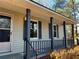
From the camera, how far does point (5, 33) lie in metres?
10.6

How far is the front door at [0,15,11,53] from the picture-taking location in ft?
33.7

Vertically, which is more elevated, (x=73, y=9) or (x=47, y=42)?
Result: (x=73, y=9)

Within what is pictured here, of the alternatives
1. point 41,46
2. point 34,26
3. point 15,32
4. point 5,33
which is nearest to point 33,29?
point 34,26

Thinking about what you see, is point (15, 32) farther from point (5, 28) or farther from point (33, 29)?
point (33, 29)

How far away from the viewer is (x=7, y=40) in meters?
10.7

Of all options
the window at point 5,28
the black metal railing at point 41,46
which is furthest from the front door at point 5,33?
the black metal railing at point 41,46

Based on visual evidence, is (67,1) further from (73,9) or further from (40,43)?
(40,43)

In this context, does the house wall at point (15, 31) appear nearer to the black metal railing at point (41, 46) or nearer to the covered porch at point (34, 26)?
the covered porch at point (34, 26)

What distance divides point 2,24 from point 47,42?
5.10m

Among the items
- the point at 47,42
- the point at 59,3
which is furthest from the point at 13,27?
the point at 59,3

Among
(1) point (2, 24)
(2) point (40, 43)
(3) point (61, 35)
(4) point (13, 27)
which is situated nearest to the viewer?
(1) point (2, 24)

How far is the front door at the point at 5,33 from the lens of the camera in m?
10.3

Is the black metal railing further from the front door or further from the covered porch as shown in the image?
the front door

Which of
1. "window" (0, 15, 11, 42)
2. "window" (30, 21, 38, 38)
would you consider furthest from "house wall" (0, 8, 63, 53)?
"window" (30, 21, 38, 38)
